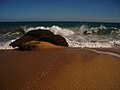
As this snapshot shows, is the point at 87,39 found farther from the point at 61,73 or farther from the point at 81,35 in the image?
the point at 61,73

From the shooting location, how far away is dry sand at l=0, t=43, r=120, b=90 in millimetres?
2461

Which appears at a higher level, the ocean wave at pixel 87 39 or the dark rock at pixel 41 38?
the dark rock at pixel 41 38

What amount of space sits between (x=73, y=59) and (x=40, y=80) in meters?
1.24

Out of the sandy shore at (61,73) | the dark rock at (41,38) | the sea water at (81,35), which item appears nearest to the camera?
the sandy shore at (61,73)

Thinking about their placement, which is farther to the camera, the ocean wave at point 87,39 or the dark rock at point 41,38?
the ocean wave at point 87,39

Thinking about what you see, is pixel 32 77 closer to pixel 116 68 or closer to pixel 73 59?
pixel 73 59

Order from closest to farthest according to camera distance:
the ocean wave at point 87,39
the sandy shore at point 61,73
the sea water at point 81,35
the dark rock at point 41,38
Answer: the sandy shore at point 61,73 < the dark rock at point 41,38 < the ocean wave at point 87,39 < the sea water at point 81,35

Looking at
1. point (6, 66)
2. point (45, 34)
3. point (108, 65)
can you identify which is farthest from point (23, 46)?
point (108, 65)

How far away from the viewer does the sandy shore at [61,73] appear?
2461mm

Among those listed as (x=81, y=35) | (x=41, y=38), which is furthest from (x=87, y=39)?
(x=41, y=38)

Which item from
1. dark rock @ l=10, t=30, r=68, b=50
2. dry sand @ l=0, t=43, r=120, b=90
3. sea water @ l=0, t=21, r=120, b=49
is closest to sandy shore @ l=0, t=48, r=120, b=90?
dry sand @ l=0, t=43, r=120, b=90

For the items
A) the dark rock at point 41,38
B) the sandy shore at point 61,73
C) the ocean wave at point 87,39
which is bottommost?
the ocean wave at point 87,39

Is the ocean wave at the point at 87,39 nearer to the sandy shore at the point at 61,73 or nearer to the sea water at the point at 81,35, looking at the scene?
the sea water at the point at 81,35

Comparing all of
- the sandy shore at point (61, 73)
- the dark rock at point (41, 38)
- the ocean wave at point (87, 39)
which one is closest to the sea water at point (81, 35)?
the ocean wave at point (87, 39)
